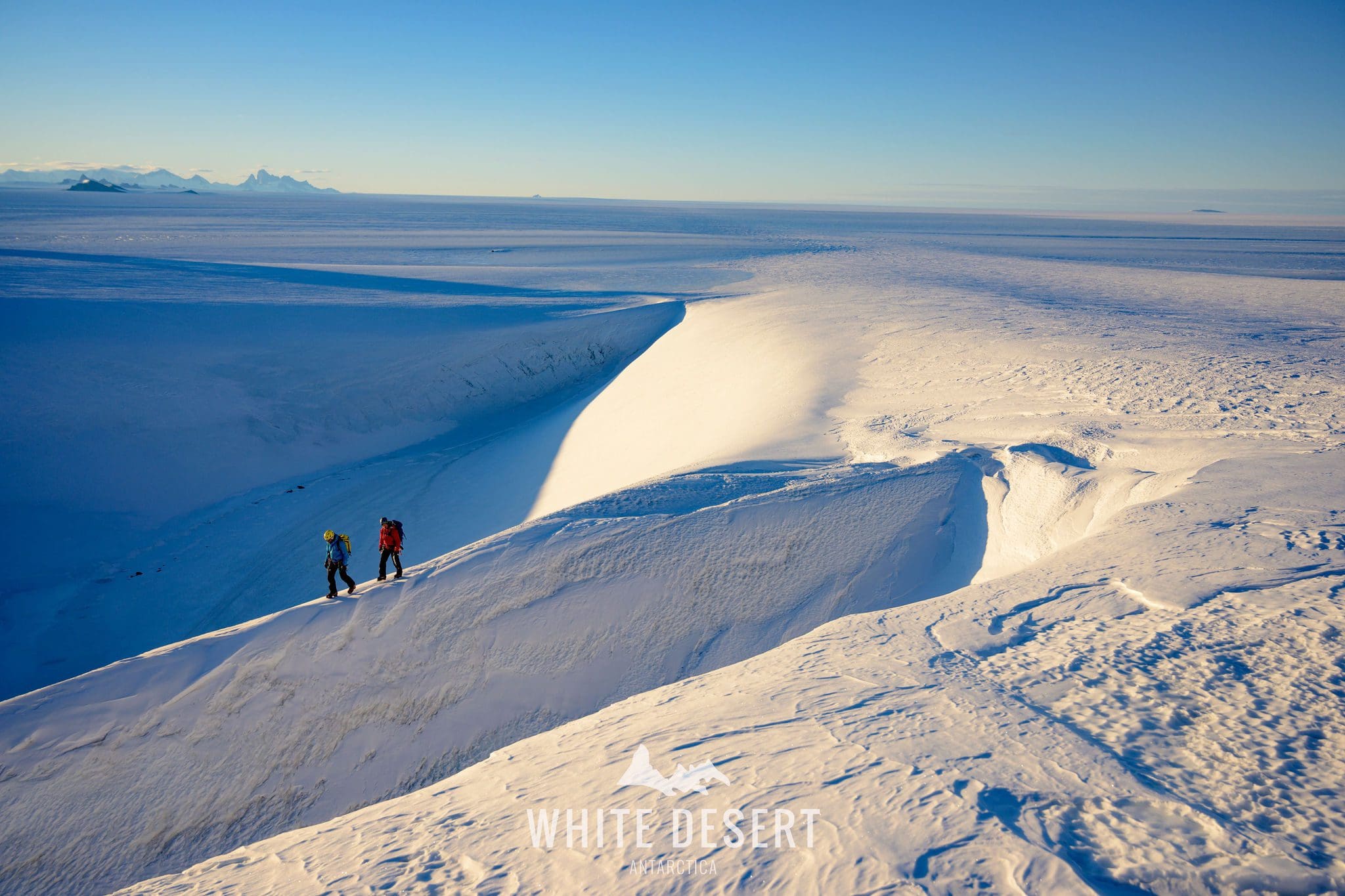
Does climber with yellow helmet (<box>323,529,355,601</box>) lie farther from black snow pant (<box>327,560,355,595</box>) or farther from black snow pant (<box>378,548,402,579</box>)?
black snow pant (<box>378,548,402,579</box>)

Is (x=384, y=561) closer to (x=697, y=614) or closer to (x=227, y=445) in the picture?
(x=697, y=614)

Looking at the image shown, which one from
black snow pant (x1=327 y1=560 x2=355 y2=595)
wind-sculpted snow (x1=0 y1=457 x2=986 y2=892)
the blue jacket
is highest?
the blue jacket

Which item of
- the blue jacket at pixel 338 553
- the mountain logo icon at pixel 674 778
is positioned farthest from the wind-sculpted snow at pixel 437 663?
the mountain logo icon at pixel 674 778

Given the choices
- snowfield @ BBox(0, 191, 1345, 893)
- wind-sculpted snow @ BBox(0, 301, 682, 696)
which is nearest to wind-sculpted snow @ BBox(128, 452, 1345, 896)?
snowfield @ BBox(0, 191, 1345, 893)

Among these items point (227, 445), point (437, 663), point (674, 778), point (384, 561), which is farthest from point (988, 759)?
point (227, 445)

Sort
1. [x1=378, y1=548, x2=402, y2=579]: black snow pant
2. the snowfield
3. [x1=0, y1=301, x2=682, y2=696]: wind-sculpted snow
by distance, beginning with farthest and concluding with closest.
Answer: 1. [x1=0, y1=301, x2=682, y2=696]: wind-sculpted snow
2. [x1=378, y1=548, x2=402, y2=579]: black snow pant
3. the snowfield

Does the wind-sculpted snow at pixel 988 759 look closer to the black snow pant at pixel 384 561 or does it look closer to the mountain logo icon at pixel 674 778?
the mountain logo icon at pixel 674 778
